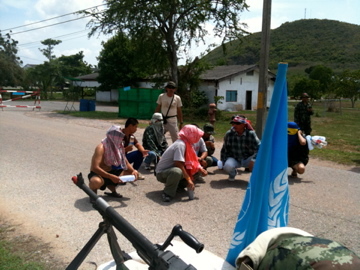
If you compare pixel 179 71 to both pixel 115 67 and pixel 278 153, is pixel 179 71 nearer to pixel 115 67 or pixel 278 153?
pixel 115 67

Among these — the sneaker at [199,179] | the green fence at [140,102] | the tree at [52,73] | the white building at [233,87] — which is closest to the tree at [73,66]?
the tree at [52,73]

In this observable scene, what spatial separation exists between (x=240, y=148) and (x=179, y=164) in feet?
5.55

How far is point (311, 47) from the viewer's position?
100m

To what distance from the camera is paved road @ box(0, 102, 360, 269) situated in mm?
4434

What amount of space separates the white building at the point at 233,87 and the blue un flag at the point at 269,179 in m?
28.6

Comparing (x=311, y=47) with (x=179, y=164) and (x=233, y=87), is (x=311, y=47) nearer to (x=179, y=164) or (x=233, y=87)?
(x=233, y=87)

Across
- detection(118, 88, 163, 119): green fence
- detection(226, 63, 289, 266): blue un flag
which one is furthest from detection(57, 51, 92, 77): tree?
detection(226, 63, 289, 266): blue un flag

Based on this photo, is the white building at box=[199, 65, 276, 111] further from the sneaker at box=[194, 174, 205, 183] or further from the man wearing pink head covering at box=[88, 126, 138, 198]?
the man wearing pink head covering at box=[88, 126, 138, 198]

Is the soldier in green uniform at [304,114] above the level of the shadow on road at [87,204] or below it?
above

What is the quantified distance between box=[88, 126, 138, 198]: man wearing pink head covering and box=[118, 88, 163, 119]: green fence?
52.3ft

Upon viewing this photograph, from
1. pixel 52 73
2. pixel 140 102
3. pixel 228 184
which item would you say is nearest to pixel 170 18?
pixel 140 102

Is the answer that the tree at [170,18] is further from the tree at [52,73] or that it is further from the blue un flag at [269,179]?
the tree at [52,73]

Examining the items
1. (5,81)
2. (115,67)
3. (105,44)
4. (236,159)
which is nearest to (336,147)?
(236,159)

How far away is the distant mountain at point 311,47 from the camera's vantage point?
285 ft
